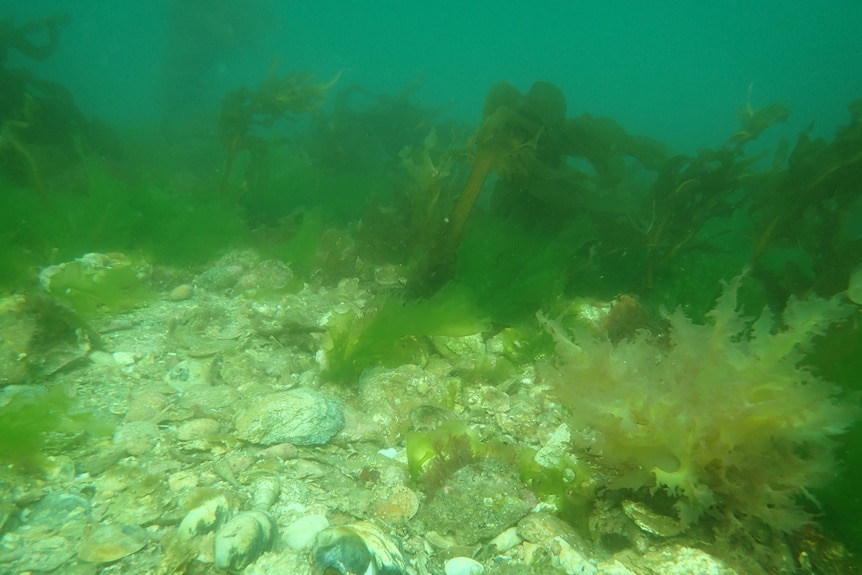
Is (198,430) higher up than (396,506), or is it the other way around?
(396,506)

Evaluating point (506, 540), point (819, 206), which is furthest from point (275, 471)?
point (819, 206)

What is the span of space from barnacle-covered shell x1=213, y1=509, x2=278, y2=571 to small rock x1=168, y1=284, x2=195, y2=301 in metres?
3.11

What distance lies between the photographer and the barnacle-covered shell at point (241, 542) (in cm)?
171

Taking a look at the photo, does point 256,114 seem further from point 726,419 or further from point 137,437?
point 726,419

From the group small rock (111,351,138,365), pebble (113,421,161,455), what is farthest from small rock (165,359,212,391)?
pebble (113,421,161,455)

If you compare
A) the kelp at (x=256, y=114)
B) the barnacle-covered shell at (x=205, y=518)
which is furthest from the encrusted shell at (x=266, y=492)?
the kelp at (x=256, y=114)

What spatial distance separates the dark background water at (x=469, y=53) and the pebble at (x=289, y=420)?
60.0 feet

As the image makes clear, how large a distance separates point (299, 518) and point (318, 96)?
240 inches

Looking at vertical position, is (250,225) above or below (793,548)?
below

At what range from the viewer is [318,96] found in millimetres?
6430

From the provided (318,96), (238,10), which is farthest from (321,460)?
(238,10)

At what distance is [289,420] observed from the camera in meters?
2.51

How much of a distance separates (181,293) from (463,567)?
12.6 ft

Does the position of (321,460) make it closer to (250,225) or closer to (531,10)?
(250,225)
